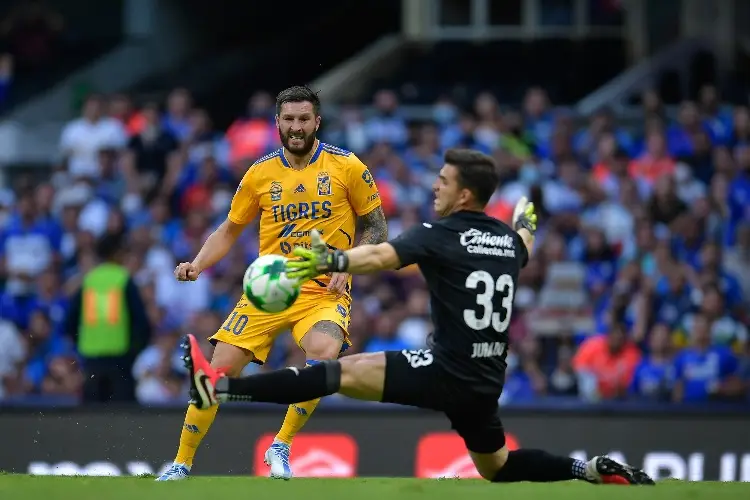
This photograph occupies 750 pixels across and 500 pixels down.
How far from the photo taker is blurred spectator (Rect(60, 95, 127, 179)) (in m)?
17.7

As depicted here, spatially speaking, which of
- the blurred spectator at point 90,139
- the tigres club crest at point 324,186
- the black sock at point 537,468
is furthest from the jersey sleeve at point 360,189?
the blurred spectator at point 90,139

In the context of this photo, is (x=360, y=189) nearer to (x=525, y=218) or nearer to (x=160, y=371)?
(x=525, y=218)

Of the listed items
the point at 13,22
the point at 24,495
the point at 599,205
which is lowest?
the point at 24,495

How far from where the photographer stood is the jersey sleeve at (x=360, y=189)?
383 inches

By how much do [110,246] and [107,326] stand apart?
89 centimetres

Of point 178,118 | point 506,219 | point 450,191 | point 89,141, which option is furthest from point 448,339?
point 178,118

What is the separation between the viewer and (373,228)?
9766 millimetres

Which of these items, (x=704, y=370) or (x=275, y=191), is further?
(x=704, y=370)

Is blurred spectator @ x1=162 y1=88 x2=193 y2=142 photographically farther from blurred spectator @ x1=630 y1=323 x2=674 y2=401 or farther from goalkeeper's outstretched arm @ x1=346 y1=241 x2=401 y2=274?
goalkeeper's outstretched arm @ x1=346 y1=241 x2=401 y2=274

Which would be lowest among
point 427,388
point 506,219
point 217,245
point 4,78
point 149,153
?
point 427,388

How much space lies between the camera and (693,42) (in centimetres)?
2184

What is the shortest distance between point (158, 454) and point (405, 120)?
8.07m

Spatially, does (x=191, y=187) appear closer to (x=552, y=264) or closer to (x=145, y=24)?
(x=552, y=264)

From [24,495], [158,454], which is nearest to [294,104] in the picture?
[24,495]
